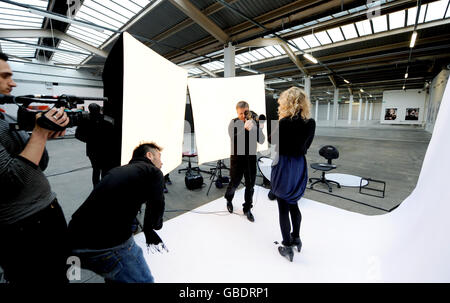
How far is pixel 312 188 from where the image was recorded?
356 centimetres

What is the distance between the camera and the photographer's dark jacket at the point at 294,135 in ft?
5.41

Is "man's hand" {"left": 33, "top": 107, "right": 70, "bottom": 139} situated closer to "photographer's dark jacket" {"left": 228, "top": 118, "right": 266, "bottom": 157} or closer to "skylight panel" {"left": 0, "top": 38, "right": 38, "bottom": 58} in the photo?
"photographer's dark jacket" {"left": 228, "top": 118, "right": 266, "bottom": 157}

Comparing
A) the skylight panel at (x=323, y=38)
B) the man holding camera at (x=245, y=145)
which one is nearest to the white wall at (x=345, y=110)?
the skylight panel at (x=323, y=38)

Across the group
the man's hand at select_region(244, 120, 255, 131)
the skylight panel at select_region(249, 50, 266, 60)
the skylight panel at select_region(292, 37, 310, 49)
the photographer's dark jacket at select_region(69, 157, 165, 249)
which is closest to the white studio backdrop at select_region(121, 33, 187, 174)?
the photographer's dark jacket at select_region(69, 157, 165, 249)

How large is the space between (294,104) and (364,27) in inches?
342

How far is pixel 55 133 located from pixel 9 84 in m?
0.36

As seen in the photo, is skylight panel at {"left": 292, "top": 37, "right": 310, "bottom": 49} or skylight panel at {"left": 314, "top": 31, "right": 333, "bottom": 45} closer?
skylight panel at {"left": 314, "top": 31, "right": 333, "bottom": 45}

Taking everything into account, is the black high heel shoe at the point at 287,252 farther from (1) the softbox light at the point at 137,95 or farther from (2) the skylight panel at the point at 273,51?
(2) the skylight panel at the point at 273,51

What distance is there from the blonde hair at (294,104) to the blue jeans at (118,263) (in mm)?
1559

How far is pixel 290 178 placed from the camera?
5.65 ft

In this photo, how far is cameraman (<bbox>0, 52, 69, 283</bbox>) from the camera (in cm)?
86

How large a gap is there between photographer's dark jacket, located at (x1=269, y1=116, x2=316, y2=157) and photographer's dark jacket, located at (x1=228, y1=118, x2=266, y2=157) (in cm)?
63

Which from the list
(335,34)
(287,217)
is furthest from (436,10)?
(287,217)
